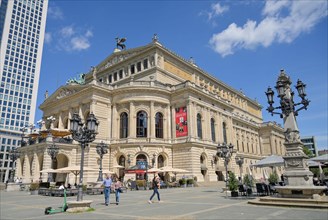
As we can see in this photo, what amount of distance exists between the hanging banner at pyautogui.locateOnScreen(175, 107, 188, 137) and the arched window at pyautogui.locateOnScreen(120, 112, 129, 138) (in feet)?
25.7

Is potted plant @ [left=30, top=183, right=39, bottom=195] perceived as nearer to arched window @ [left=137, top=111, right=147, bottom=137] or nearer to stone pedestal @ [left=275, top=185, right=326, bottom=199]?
arched window @ [left=137, top=111, right=147, bottom=137]

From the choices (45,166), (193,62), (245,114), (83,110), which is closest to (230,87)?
(245,114)

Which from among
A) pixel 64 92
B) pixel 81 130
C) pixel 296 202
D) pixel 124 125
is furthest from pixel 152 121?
pixel 296 202

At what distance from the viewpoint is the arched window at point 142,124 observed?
39.9 m

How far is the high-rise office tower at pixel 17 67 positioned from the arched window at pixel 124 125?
6696 centimetres

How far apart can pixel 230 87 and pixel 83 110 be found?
1761 inches

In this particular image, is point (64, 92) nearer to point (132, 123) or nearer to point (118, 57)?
point (118, 57)

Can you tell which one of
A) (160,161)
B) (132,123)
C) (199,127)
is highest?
(132,123)

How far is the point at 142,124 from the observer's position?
132ft

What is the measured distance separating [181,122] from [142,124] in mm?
6143

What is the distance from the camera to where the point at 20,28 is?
102m

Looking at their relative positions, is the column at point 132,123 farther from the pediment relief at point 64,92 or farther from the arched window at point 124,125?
the pediment relief at point 64,92

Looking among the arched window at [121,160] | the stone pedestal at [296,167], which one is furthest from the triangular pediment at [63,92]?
the stone pedestal at [296,167]

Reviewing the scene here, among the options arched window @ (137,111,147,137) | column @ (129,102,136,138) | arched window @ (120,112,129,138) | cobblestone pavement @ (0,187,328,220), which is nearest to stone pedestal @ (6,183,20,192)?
arched window @ (120,112,129,138)
